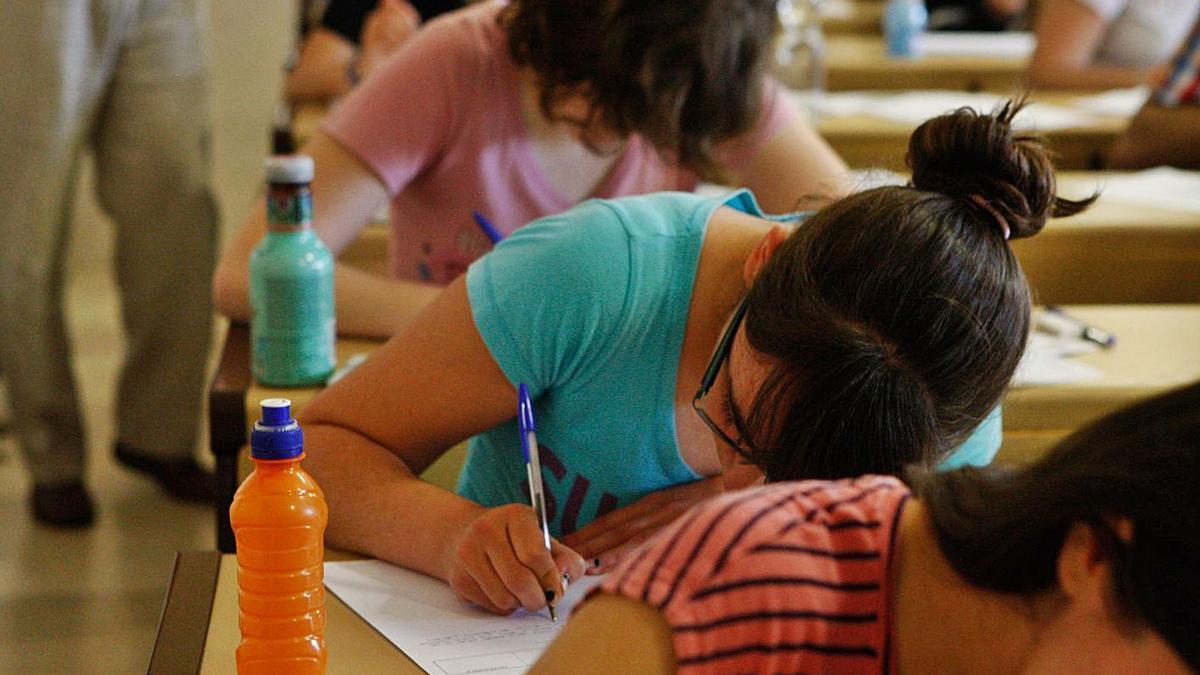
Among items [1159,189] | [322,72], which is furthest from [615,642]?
[322,72]

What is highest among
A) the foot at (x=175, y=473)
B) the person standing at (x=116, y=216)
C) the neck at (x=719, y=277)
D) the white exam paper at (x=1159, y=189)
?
the neck at (x=719, y=277)

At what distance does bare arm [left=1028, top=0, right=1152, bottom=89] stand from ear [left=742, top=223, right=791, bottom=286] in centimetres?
290

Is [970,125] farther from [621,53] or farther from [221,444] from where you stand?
[221,444]

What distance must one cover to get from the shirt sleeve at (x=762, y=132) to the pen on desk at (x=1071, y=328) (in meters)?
0.46

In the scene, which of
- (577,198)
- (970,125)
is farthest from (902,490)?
(577,198)

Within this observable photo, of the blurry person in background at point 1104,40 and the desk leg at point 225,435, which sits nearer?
the desk leg at point 225,435

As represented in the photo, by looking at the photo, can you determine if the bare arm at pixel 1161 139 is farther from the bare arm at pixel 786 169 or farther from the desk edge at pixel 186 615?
the desk edge at pixel 186 615

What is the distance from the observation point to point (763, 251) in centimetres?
119

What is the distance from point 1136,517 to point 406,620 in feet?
2.04

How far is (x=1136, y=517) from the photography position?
70 centimetres

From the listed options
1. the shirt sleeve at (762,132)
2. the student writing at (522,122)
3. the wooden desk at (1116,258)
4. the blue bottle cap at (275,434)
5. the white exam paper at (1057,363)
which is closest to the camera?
the blue bottle cap at (275,434)

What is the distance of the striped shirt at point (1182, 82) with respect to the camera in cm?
294

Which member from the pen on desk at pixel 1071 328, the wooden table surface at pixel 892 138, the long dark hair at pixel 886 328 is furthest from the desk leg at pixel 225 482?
the wooden table surface at pixel 892 138

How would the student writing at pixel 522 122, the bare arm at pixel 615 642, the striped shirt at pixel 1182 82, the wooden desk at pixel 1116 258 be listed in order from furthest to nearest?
the striped shirt at pixel 1182 82, the wooden desk at pixel 1116 258, the student writing at pixel 522 122, the bare arm at pixel 615 642
